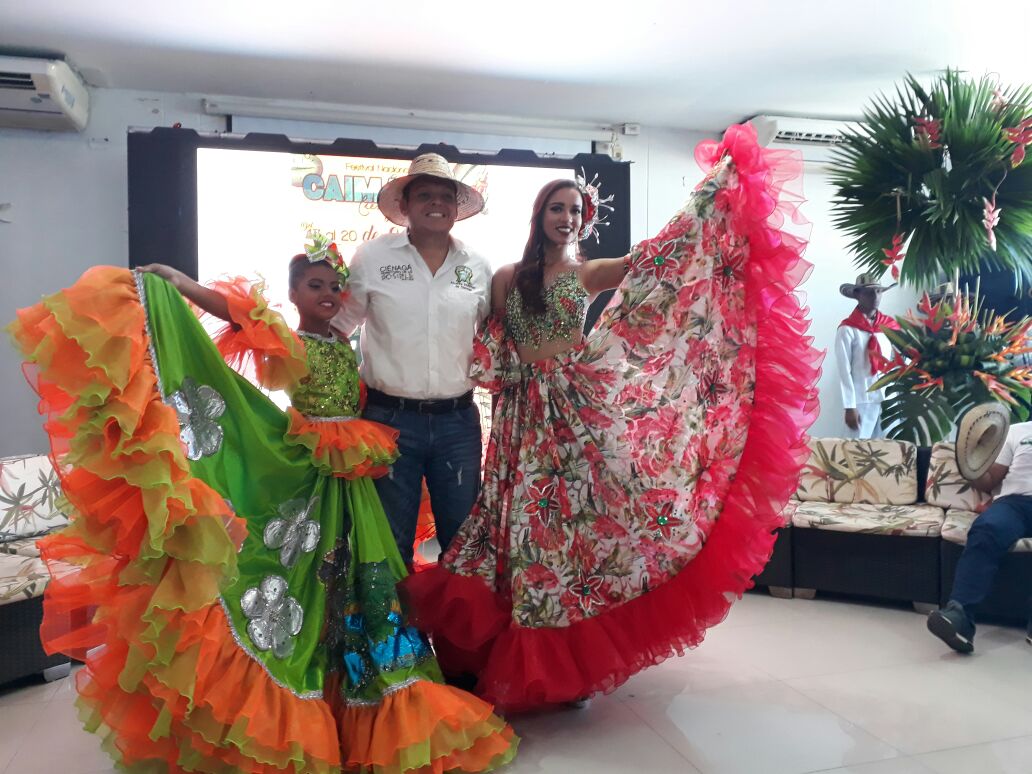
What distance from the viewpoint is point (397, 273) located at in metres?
2.30

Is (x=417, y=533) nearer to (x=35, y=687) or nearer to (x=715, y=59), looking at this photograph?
(x=35, y=687)

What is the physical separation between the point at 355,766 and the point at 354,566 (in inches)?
19.2

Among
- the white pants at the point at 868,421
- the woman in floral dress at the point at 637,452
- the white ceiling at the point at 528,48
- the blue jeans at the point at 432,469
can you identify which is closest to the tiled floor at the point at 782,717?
the woman in floral dress at the point at 637,452

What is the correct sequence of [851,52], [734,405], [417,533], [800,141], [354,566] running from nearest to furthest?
[354,566]
[734,405]
[417,533]
[851,52]
[800,141]

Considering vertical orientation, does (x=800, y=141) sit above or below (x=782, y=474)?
above

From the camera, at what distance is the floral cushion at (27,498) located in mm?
3344

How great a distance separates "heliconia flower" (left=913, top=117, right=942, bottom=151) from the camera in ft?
13.1

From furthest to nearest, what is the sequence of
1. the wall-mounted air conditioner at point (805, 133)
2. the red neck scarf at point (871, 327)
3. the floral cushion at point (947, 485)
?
the wall-mounted air conditioner at point (805, 133), the red neck scarf at point (871, 327), the floral cushion at point (947, 485)

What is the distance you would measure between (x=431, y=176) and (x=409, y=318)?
0.43 metres

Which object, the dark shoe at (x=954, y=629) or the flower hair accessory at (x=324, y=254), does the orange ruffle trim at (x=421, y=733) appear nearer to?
the flower hair accessory at (x=324, y=254)

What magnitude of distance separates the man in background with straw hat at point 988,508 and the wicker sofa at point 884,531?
0.53 ft

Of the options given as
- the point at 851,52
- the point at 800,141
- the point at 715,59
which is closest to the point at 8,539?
the point at 715,59

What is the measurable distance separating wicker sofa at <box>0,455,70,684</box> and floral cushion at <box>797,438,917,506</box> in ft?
10.5

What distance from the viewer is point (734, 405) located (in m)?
2.30
